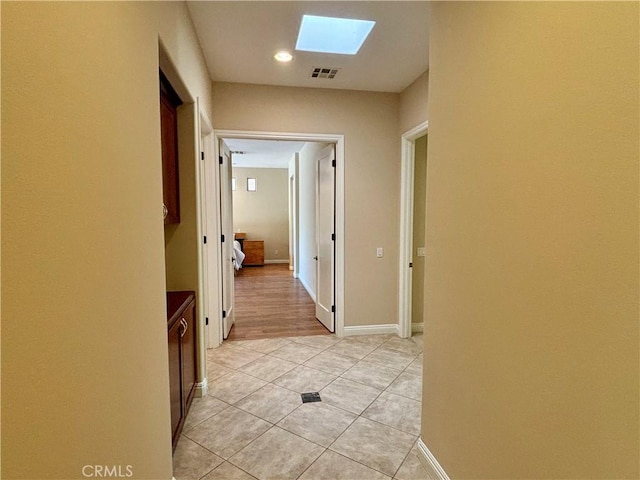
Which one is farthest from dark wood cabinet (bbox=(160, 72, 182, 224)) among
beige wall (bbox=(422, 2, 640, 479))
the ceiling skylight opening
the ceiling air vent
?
beige wall (bbox=(422, 2, 640, 479))

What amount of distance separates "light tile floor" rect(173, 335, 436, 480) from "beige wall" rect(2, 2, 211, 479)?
0.76 m

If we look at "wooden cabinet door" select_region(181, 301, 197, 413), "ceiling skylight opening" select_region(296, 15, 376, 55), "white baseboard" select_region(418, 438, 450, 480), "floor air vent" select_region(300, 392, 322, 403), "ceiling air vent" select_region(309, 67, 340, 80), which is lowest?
"floor air vent" select_region(300, 392, 322, 403)

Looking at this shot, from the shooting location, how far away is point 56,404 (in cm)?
78

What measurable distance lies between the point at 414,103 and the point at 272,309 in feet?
11.2

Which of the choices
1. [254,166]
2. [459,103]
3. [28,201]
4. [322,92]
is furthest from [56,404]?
[254,166]

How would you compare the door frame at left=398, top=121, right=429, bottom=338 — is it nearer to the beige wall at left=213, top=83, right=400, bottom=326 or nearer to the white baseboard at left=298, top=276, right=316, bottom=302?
the beige wall at left=213, top=83, right=400, bottom=326

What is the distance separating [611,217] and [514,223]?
1.11 feet

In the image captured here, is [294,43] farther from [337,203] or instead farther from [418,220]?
[418,220]

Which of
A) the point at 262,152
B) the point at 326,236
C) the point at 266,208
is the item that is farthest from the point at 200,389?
the point at 266,208

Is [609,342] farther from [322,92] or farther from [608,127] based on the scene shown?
[322,92]

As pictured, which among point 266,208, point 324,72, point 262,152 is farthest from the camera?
point 266,208

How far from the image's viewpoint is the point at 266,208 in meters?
10.0

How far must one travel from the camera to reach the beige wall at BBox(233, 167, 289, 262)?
32.3ft

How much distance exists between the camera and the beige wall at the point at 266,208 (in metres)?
9.86
